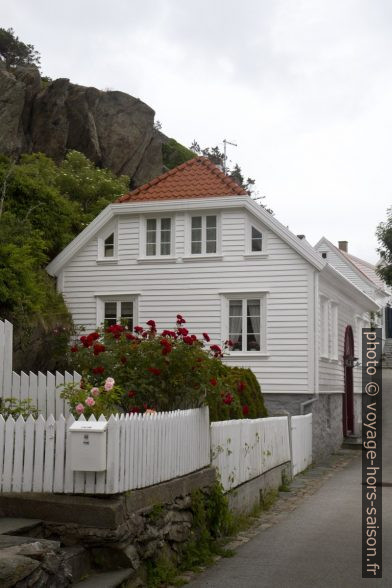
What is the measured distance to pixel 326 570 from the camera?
8586 mm

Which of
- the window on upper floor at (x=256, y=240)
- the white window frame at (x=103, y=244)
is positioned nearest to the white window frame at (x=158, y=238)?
the white window frame at (x=103, y=244)

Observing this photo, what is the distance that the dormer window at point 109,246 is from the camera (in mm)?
24453

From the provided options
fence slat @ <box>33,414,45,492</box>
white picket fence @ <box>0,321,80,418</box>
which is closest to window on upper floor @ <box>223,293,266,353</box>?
white picket fence @ <box>0,321,80,418</box>

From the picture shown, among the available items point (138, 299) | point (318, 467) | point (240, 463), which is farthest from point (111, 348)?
point (138, 299)

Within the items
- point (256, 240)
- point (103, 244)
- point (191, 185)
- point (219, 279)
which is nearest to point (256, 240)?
point (256, 240)

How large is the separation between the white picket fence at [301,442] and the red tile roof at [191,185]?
260 inches

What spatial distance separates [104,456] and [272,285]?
51.0 ft

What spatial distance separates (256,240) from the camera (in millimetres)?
22859

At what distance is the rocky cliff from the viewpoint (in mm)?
36013

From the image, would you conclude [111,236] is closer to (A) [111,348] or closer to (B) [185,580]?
(A) [111,348]

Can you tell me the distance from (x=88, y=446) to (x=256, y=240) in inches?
634

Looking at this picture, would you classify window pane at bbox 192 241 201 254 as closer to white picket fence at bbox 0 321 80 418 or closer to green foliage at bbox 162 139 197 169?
white picket fence at bbox 0 321 80 418

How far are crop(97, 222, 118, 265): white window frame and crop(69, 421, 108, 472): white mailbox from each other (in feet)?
55.7

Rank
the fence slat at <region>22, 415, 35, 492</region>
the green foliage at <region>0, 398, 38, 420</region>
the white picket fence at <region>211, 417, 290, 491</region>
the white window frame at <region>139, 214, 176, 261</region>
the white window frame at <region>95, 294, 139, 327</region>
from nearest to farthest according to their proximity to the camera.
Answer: the fence slat at <region>22, 415, 35, 492</region> < the green foliage at <region>0, 398, 38, 420</region> < the white picket fence at <region>211, 417, 290, 491</region> < the white window frame at <region>139, 214, 176, 261</region> < the white window frame at <region>95, 294, 139, 327</region>
